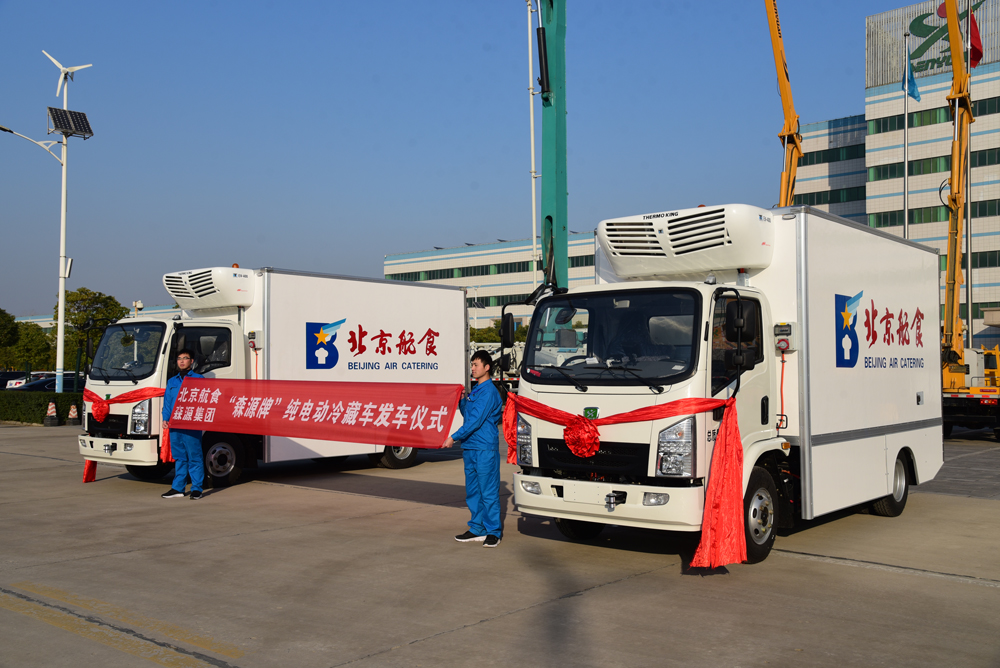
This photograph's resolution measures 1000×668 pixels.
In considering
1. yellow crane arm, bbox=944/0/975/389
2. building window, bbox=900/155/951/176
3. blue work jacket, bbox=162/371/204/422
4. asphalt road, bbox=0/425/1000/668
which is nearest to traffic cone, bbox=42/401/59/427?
asphalt road, bbox=0/425/1000/668

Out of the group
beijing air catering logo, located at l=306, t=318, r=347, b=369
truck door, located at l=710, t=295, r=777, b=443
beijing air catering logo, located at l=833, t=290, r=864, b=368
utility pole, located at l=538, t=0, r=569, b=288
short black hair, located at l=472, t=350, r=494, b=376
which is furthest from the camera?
utility pole, located at l=538, t=0, r=569, b=288

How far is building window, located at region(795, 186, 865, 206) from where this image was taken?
198 ft

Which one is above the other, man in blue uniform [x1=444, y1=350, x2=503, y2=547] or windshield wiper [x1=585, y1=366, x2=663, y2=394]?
windshield wiper [x1=585, y1=366, x2=663, y2=394]

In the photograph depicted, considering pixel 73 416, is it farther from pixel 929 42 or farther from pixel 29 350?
pixel 929 42

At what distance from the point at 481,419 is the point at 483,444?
0.86 feet

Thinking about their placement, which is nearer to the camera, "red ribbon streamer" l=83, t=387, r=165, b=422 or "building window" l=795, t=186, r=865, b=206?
"red ribbon streamer" l=83, t=387, r=165, b=422

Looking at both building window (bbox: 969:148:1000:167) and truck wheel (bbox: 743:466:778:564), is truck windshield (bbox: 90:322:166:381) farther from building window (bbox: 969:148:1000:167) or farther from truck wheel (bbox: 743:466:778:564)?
building window (bbox: 969:148:1000:167)

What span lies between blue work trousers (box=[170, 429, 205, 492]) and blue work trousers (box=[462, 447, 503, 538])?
14.9 feet

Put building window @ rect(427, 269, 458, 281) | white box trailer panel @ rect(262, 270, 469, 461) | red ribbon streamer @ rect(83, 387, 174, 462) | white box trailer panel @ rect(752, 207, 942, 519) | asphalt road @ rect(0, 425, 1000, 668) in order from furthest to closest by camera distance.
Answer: building window @ rect(427, 269, 458, 281)
white box trailer panel @ rect(262, 270, 469, 461)
red ribbon streamer @ rect(83, 387, 174, 462)
white box trailer panel @ rect(752, 207, 942, 519)
asphalt road @ rect(0, 425, 1000, 668)

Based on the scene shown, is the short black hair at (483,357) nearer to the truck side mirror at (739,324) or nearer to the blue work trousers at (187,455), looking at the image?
the truck side mirror at (739,324)

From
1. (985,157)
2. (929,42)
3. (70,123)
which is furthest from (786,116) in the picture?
(929,42)

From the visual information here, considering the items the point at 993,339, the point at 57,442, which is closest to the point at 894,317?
the point at 57,442

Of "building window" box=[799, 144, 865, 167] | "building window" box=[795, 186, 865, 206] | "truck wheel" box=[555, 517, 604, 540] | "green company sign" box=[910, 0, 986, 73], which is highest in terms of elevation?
"green company sign" box=[910, 0, 986, 73]

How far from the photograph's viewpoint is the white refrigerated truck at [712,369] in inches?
264
